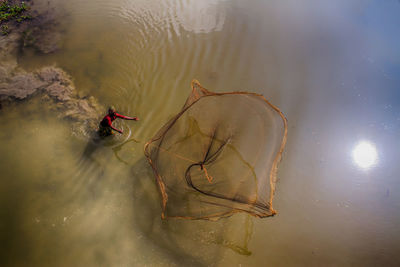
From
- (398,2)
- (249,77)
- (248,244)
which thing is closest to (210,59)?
(249,77)

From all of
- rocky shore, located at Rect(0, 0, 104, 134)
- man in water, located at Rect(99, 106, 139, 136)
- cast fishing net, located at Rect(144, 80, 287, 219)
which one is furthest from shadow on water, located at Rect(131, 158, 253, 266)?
rocky shore, located at Rect(0, 0, 104, 134)

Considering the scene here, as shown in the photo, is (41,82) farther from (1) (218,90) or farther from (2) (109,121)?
(1) (218,90)

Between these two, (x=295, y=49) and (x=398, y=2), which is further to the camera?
(x=398, y=2)

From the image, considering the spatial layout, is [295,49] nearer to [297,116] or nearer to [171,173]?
[297,116]

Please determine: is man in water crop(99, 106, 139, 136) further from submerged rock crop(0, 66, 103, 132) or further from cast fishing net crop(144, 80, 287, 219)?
cast fishing net crop(144, 80, 287, 219)

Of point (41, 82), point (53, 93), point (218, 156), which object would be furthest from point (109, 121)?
point (41, 82)

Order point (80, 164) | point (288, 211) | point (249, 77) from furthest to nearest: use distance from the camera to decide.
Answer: point (249, 77) → point (80, 164) → point (288, 211)
